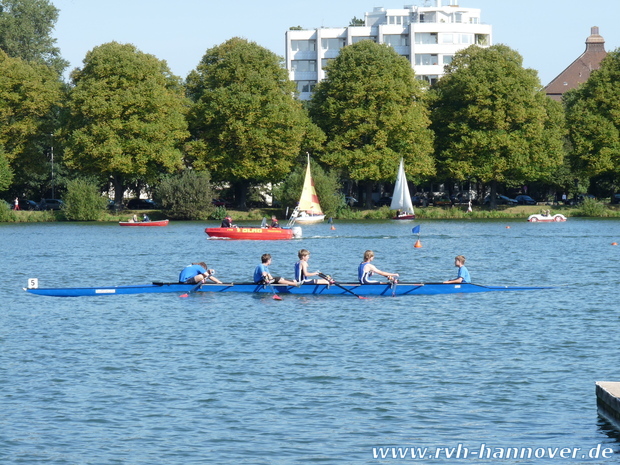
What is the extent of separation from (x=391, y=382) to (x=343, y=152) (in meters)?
80.9

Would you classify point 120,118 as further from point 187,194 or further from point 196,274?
point 196,274

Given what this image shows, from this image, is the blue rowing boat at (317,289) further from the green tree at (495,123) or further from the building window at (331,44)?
the building window at (331,44)

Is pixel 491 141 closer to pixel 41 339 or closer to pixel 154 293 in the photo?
pixel 154 293

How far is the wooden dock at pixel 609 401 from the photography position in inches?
685

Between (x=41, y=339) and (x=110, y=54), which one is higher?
(x=110, y=54)

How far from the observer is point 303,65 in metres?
162

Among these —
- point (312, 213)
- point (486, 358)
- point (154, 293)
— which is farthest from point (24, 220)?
point (486, 358)

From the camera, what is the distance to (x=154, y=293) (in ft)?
130

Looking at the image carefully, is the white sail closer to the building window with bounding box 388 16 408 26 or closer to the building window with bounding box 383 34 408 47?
the building window with bounding box 383 34 408 47

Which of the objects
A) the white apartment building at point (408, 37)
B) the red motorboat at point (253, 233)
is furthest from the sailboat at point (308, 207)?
the white apartment building at point (408, 37)

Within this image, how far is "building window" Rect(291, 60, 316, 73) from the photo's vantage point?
16150 centimetres

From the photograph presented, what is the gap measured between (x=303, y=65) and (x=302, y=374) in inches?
5574

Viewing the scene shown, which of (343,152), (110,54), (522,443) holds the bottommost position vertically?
(522,443)

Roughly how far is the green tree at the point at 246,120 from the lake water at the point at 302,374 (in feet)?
179
